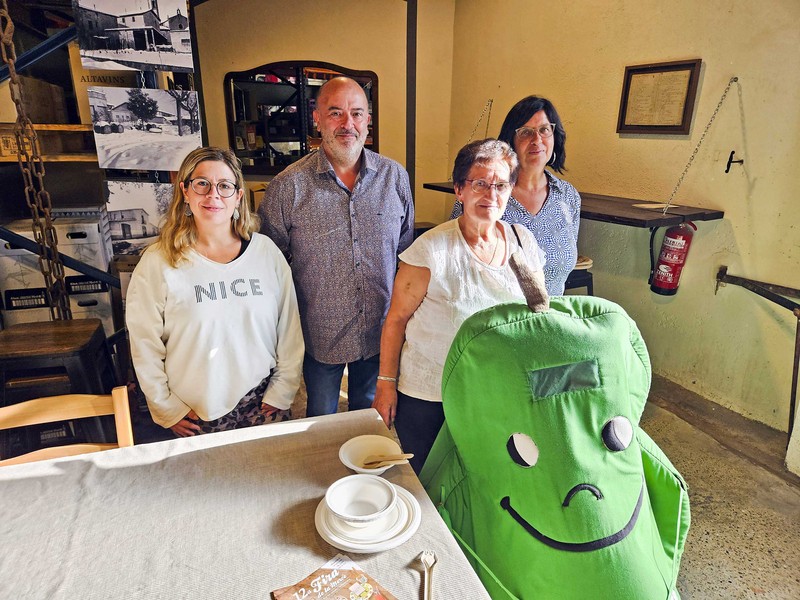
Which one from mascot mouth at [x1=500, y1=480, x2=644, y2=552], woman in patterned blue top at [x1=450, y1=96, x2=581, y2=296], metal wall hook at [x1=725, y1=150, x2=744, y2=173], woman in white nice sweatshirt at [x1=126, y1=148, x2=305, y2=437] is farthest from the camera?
metal wall hook at [x1=725, y1=150, x2=744, y2=173]

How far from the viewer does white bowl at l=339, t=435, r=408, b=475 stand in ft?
3.48

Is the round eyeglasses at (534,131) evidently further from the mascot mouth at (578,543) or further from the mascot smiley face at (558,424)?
the mascot mouth at (578,543)

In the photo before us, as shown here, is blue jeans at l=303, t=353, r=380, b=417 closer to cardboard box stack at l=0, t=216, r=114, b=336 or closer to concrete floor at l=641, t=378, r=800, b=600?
concrete floor at l=641, t=378, r=800, b=600

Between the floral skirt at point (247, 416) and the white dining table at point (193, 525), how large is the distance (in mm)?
359

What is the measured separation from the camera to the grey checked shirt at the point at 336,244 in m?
1.64

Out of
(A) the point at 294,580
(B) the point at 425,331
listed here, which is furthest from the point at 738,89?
(A) the point at 294,580

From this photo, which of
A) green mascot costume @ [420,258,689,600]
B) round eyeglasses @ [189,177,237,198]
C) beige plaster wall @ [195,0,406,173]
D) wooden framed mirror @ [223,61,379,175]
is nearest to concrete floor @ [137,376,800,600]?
green mascot costume @ [420,258,689,600]

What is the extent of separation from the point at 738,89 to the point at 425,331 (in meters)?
2.20

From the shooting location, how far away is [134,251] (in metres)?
2.73

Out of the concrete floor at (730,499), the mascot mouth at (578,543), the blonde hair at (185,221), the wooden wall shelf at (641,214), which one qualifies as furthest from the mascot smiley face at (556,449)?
the wooden wall shelf at (641,214)

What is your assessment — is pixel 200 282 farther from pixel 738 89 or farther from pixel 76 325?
pixel 738 89

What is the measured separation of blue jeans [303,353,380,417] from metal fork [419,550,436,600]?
0.99 meters

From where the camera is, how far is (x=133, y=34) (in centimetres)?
221

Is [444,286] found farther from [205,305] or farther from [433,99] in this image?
[433,99]
